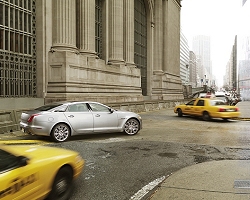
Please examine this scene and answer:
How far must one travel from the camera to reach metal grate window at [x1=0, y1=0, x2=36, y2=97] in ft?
50.8

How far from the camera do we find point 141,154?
7.07 m

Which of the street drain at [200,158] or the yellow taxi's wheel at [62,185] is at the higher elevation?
the yellow taxi's wheel at [62,185]

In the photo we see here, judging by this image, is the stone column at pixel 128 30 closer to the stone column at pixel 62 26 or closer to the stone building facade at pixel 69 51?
the stone building facade at pixel 69 51

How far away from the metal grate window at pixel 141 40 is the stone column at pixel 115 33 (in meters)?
7.94

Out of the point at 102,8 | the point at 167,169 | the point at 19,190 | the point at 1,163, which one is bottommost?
the point at 167,169

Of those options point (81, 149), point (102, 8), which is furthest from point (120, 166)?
point (102, 8)

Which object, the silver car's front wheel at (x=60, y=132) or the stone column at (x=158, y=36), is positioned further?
the stone column at (x=158, y=36)

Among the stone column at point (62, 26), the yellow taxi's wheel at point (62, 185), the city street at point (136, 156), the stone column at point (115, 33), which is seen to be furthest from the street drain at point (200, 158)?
the stone column at point (115, 33)

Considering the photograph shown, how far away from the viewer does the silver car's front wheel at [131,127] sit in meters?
10.4

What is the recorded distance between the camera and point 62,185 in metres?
3.97

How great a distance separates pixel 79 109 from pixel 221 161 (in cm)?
510

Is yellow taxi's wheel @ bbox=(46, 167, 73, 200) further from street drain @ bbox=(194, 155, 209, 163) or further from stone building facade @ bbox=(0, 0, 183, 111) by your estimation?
stone building facade @ bbox=(0, 0, 183, 111)

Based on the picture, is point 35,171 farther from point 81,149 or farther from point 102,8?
point 102,8

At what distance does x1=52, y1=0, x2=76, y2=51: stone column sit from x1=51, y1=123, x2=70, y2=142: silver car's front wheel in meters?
10.2
